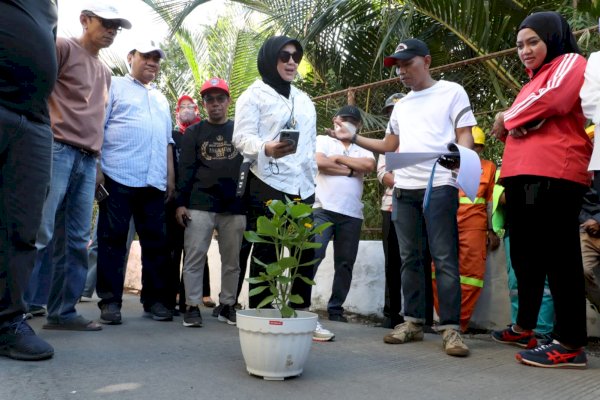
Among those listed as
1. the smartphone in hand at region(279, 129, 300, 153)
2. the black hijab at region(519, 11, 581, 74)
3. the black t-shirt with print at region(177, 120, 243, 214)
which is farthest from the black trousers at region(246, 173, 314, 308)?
the black hijab at region(519, 11, 581, 74)

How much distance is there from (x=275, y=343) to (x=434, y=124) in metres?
1.72

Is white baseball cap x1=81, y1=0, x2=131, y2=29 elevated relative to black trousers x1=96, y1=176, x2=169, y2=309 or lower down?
elevated

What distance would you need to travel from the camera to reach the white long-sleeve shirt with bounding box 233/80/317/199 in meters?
3.54

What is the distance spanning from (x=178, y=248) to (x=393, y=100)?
2204 millimetres

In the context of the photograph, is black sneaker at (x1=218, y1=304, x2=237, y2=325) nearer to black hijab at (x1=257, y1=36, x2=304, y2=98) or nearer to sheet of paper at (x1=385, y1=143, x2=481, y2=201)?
black hijab at (x1=257, y1=36, x2=304, y2=98)

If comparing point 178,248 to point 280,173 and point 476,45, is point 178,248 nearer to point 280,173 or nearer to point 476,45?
point 280,173

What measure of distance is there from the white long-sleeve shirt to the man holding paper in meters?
0.27

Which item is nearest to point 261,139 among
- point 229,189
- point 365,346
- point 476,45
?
point 229,189

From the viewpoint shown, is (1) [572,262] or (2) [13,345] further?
(1) [572,262]

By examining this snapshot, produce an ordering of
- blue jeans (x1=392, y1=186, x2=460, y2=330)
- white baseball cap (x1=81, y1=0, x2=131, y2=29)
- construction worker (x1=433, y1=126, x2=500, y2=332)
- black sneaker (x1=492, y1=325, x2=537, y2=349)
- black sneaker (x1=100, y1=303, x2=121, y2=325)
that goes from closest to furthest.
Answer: blue jeans (x1=392, y1=186, x2=460, y2=330), black sneaker (x1=492, y1=325, x2=537, y2=349), white baseball cap (x1=81, y1=0, x2=131, y2=29), black sneaker (x1=100, y1=303, x2=121, y2=325), construction worker (x1=433, y1=126, x2=500, y2=332)

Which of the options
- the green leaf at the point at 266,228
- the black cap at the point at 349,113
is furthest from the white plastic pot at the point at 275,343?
the black cap at the point at 349,113

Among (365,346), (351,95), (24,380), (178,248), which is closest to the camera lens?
(24,380)

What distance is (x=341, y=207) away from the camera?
16.0 ft

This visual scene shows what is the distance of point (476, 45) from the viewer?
6742mm
